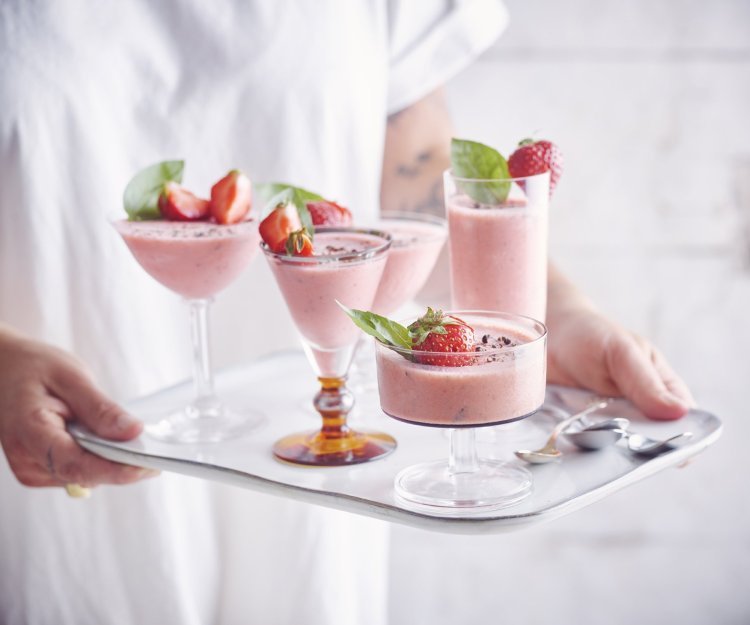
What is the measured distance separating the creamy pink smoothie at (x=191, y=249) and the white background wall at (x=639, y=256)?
5.34ft

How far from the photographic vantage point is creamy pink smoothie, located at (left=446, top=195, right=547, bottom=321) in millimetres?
1392

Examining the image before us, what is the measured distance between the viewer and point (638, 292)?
306 cm

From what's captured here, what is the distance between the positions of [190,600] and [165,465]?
1.70ft

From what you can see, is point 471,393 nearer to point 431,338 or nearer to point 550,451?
point 431,338

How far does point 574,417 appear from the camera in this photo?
1321 millimetres

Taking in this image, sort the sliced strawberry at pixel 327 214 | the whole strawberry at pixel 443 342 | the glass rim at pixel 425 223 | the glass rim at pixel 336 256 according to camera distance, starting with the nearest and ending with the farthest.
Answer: the whole strawberry at pixel 443 342 → the glass rim at pixel 336 256 → the sliced strawberry at pixel 327 214 → the glass rim at pixel 425 223

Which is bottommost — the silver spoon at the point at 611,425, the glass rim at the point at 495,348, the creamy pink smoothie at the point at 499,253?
the silver spoon at the point at 611,425

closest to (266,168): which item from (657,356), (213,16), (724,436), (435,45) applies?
(213,16)

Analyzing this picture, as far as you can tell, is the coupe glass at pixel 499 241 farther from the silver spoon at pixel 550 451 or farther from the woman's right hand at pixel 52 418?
the woman's right hand at pixel 52 418

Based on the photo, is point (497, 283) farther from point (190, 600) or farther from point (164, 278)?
point (190, 600)

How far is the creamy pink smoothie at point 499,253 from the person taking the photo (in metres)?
1.39

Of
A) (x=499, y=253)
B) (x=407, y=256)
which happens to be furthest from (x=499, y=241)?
(x=407, y=256)

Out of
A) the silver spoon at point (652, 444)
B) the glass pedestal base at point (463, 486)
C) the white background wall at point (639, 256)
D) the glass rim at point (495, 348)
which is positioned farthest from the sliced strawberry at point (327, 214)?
the white background wall at point (639, 256)

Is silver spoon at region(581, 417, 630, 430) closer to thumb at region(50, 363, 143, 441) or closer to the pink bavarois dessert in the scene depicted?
the pink bavarois dessert
